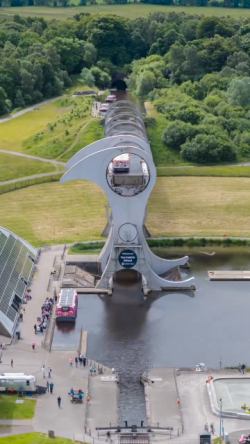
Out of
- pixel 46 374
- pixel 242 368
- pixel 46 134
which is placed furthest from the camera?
pixel 46 134

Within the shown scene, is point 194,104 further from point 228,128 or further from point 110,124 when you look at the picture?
point 110,124

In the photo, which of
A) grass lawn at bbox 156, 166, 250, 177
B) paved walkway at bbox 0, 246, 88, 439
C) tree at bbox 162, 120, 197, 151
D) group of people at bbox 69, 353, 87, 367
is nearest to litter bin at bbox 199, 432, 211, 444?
paved walkway at bbox 0, 246, 88, 439

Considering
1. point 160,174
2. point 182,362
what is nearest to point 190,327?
point 182,362

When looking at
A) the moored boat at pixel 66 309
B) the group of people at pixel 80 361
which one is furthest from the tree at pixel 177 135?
the group of people at pixel 80 361

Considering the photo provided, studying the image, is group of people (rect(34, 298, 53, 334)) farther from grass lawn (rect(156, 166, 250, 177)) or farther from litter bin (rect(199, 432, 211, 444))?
grass lawn (rect(156, 166, 250, 177))

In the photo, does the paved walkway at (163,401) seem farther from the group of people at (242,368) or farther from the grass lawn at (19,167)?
the grass lawn at (19,167)

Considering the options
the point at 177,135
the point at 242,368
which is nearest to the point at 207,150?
the point at 177,135

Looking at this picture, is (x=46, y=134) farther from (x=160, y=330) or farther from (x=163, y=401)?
(x=163, y=401)
